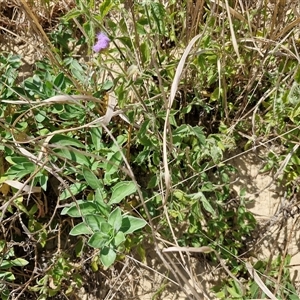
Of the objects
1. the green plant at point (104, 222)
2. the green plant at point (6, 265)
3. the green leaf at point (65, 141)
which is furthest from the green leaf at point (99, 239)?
the green plant at point (6, 265)

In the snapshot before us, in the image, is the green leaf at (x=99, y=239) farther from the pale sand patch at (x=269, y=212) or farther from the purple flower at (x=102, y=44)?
the pale sand patch at (x=269, y=212)

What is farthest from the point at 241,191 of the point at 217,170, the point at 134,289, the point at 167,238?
the point at 134,289

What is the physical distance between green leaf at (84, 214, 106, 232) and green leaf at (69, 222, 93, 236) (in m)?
0.01

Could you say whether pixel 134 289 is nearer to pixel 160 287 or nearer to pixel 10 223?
pixel 160 287

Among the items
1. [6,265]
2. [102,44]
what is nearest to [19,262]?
[6,265]

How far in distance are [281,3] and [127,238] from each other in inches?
29.1

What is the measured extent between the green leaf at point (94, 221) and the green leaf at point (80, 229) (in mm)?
12

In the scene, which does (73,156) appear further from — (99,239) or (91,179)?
(99,239)

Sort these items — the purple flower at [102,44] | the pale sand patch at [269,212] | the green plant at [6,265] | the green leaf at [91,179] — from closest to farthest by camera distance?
the purple flower at [102,44], the green leaf at [91,179], the green plant at [6,265], the pale sand patch at [269,212]

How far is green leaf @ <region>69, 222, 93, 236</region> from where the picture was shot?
1.12 m

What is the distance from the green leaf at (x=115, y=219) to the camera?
109 cm

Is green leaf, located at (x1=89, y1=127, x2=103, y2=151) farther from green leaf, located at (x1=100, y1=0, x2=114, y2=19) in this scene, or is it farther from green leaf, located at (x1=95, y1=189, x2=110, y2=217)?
green leaf, located at (x1=100, y1=0, x2=114, y2=19)

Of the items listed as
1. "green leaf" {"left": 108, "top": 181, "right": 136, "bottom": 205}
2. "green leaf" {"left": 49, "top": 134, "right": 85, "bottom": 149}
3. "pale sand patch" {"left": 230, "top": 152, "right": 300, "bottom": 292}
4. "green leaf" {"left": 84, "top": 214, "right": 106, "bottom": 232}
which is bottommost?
"pale sand patch" {"left": 230, "top": 152, "right": 300, "bottom": 292}

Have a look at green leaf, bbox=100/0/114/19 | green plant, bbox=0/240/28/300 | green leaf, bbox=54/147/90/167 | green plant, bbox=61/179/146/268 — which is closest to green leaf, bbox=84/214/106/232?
green plant, bbox=61/179/146/268
